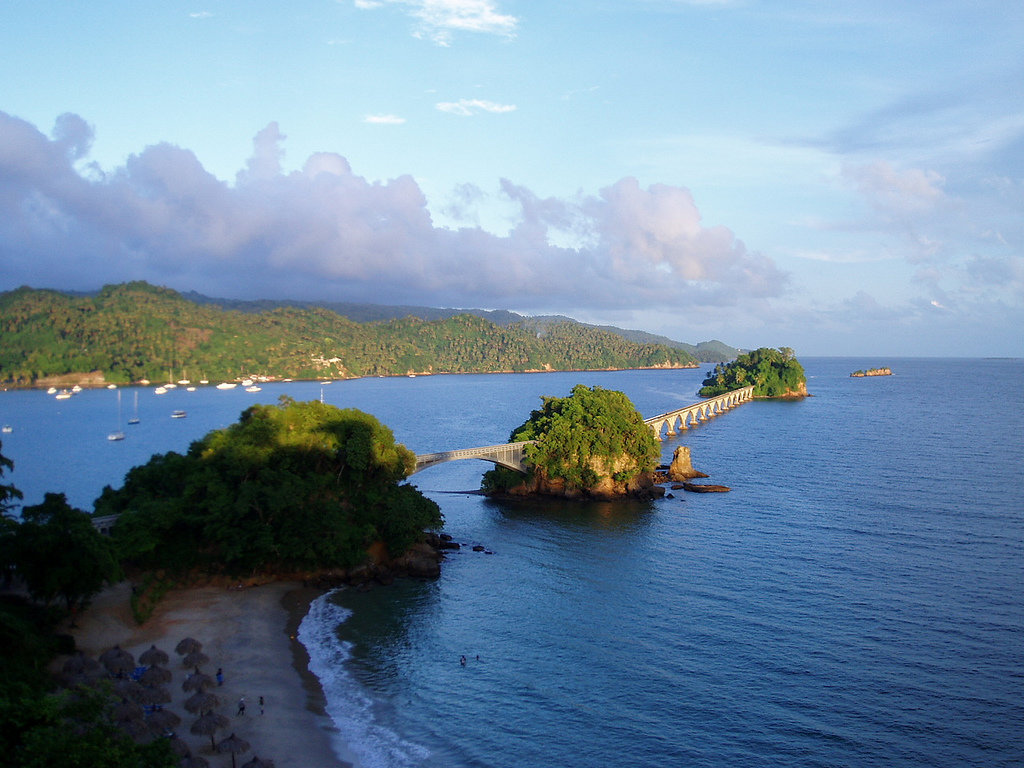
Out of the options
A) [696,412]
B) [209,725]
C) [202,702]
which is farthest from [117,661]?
[696,412]

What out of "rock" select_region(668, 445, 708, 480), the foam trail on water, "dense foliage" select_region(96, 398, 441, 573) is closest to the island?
"rock" select_region(668, 445, 708, 480)

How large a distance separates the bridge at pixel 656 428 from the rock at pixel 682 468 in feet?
12.7

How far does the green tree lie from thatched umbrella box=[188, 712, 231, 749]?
1191cm

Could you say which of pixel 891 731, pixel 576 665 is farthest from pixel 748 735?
pixel 576 665

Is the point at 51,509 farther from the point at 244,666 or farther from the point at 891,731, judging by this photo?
the point at 891,731

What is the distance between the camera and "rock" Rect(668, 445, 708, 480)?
285 ft

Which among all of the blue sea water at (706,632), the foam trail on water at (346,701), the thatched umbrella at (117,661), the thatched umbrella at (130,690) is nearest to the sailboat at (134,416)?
the blue sea water at (706,632)

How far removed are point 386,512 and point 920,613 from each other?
1384 inches

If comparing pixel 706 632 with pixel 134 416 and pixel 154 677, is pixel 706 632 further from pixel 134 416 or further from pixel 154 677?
pixel 134 416

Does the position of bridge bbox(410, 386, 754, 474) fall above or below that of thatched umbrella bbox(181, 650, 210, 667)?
above

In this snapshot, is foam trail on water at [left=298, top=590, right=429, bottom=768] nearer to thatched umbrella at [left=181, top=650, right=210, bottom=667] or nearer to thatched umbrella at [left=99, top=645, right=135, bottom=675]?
thatched umbrella at [left=181, top=650, right=210, bottom=667]

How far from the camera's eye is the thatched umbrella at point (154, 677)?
31.2 m

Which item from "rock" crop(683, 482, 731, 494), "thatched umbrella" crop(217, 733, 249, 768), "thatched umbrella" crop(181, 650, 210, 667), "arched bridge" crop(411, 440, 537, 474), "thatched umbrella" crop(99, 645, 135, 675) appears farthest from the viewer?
"rock" crop(683, 482, 731, 494)

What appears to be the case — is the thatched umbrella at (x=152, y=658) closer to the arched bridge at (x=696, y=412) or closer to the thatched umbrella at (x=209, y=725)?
the thatched umbrella at (x=209, y=725)
